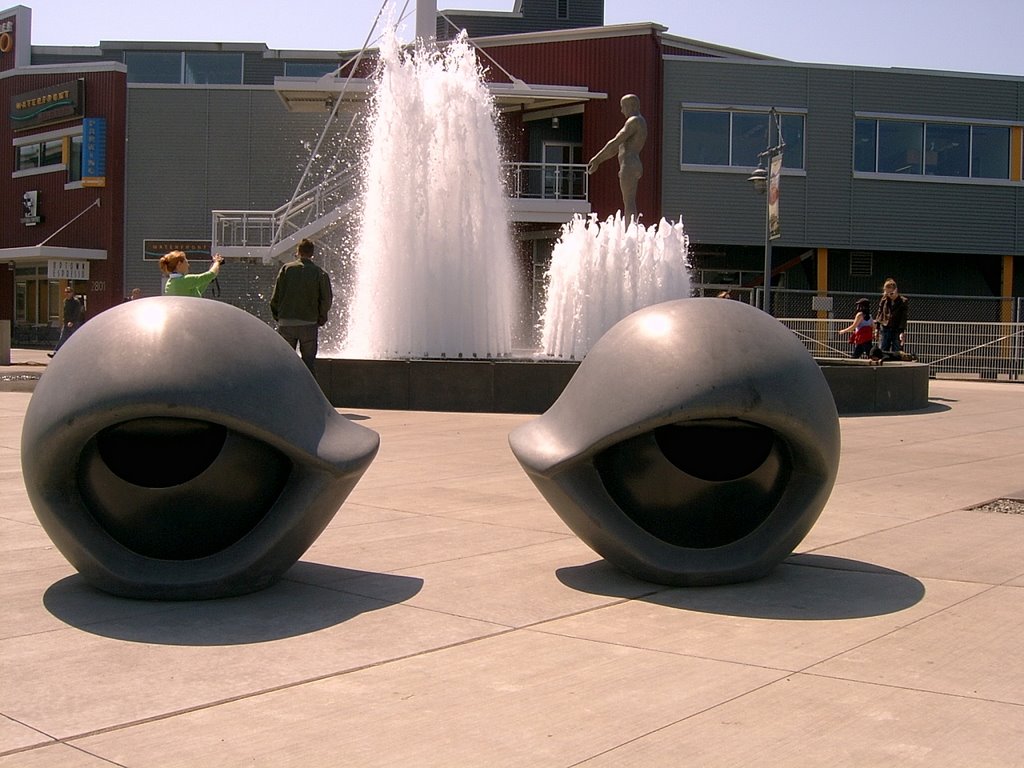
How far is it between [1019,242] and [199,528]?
114 ft

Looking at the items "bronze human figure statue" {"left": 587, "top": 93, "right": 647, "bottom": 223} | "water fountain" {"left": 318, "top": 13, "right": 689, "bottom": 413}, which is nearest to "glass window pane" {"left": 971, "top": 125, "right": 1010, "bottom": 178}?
"bronze human figure statue" {"left": 587, "top": 93, "right": 647, "bottom": 223}

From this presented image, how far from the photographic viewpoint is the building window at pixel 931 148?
34.8m

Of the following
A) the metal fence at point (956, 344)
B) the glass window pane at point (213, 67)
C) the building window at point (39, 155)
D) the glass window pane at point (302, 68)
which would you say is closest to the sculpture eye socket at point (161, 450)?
the metal fence at point (956, 344)

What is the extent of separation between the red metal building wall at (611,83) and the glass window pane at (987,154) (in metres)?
9.77

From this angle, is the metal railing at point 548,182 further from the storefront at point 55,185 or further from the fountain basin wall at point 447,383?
the fountain basin wall at point 447,383

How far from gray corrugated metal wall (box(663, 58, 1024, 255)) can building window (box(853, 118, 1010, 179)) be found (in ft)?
1.12

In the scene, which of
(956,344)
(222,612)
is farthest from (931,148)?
(222,612)

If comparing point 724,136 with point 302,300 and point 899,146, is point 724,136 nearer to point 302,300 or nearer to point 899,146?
point 899,146

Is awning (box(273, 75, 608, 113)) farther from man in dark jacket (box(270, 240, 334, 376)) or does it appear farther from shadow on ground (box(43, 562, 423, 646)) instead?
shadow on ground (box(43, 562, 423, 646))

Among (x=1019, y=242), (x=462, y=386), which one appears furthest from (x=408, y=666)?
(x=1019, y=242)

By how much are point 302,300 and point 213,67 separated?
36.2 metres

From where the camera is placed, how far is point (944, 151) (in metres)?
35.3

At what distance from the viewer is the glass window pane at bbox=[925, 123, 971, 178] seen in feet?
116

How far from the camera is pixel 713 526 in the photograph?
5.73 meters
